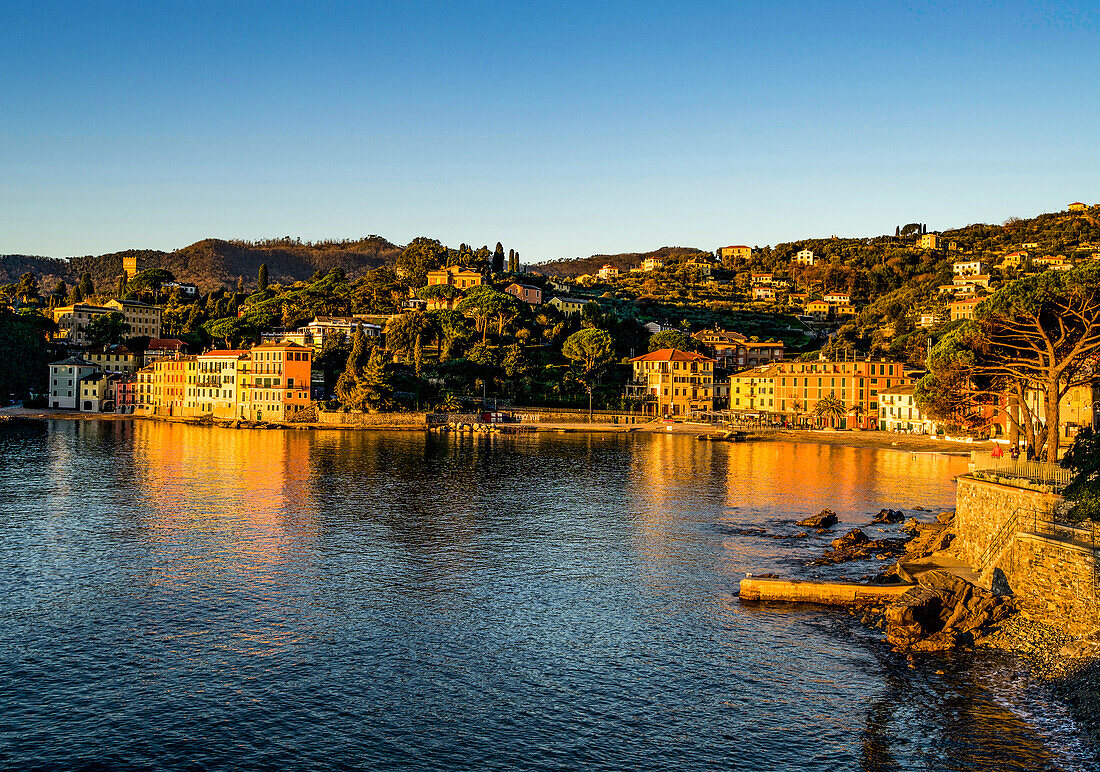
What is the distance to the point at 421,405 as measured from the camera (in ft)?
431

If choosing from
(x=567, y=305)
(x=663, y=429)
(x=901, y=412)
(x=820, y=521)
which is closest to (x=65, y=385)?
(x=567, y=305)

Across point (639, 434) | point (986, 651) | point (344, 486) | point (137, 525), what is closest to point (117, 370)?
point (639, 434)

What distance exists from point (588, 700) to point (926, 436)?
9723 cm

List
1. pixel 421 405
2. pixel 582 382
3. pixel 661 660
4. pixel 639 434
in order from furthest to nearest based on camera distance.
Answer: pixel 582 382
pixel 421 405
pixel 639 434
pixel 661 660

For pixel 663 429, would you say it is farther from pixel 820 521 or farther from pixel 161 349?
pixel 161 349

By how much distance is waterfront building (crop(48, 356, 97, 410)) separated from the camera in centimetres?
14788

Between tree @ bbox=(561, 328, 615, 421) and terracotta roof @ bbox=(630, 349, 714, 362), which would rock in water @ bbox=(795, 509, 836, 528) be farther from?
tree @ bbox=(561, 328, 615, 421)

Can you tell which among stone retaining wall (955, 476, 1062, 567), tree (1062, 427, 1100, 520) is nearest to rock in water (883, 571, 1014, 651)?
tree (1062, 427, 1100, 520)

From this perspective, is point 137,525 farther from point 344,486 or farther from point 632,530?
point 632,530

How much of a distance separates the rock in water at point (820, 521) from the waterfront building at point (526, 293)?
135 metres

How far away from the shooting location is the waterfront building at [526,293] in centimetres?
18538

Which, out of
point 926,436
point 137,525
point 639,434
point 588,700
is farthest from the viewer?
point 639,434

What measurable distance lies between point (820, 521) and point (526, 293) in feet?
465

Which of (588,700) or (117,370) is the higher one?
(117,370)
